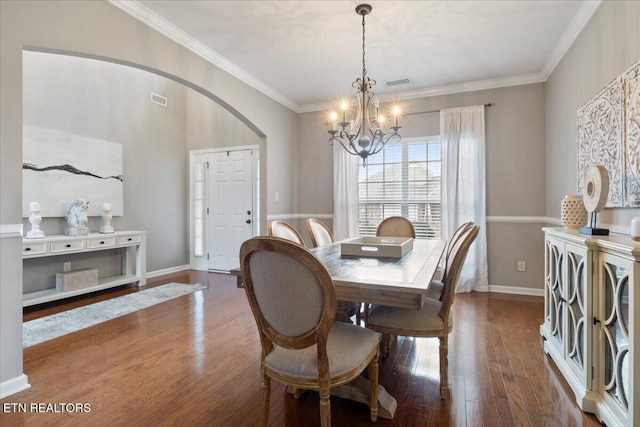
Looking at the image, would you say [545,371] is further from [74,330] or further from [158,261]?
[158,261]

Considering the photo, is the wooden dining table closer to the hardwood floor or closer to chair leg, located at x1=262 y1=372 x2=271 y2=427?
chair leg, located at x1=262 y1=372 x2=271 y2=427

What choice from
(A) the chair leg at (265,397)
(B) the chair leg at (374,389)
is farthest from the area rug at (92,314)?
(B) the chair leg at (374,389)

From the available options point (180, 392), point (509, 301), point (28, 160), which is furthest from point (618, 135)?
point (28, 160)

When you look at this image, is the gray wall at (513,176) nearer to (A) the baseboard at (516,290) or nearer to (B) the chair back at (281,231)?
(A) the baseboard at (516,290)

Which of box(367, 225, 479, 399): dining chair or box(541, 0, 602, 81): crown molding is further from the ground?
box(541, 0, 602, 81): crown molding

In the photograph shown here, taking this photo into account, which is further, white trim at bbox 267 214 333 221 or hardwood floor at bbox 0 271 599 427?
white trim at bbox 267 214 333 221

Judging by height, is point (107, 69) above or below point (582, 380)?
above

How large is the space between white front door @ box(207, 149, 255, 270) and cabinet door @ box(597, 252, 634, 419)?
445cm

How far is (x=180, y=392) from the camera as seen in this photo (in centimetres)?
192

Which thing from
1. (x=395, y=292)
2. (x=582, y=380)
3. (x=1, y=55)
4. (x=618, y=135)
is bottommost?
(x=582, y=380)

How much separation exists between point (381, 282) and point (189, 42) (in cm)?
296

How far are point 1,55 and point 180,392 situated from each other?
2214 mm

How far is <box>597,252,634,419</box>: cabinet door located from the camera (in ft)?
4.70

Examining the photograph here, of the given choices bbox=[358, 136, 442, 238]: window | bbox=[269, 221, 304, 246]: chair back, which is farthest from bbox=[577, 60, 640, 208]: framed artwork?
bbox=[269, 221, 304, 246]: chair back
